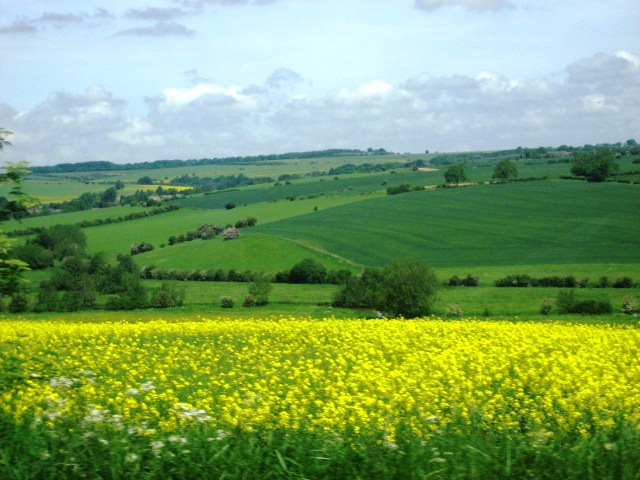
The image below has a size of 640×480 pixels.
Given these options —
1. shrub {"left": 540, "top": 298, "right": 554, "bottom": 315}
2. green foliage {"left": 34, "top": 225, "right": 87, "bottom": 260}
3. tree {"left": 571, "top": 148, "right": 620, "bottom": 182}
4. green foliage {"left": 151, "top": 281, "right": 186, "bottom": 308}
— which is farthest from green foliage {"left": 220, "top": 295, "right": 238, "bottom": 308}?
tree {"left": 571, "top": 148, "right": 620, "bottom": 182}

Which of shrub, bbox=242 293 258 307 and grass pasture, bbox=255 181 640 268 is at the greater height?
grass pasture, bbox=255 181 640 268

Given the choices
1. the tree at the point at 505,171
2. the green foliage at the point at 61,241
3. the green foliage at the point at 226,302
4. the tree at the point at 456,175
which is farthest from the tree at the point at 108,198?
the green foliage at the point at 226,302

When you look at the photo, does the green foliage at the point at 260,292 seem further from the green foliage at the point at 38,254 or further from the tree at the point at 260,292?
the green foliage at the point at 38,254

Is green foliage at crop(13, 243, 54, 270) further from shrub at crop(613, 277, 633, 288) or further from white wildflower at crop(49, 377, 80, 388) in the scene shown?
white wildflower at crop(49, 377, 80, 388)

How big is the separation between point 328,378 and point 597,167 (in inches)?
3389

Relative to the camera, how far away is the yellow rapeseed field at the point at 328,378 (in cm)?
594

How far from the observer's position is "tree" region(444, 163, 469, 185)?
9619 centimetres

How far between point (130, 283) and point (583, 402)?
41.2 metres

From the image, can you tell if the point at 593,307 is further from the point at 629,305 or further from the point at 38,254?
the point at 38,254

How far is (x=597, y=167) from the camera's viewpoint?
87.3 meters

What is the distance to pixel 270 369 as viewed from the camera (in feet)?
36.9

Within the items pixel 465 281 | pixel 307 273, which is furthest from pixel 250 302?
pixel 465 281

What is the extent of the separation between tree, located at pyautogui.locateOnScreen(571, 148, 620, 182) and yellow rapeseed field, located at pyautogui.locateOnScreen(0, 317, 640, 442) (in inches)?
3052

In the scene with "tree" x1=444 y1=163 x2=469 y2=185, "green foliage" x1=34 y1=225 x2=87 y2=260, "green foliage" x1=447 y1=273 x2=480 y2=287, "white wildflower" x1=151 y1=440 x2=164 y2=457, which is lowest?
"green foliage" x1=447 y1=273 x2=480 y2=287
